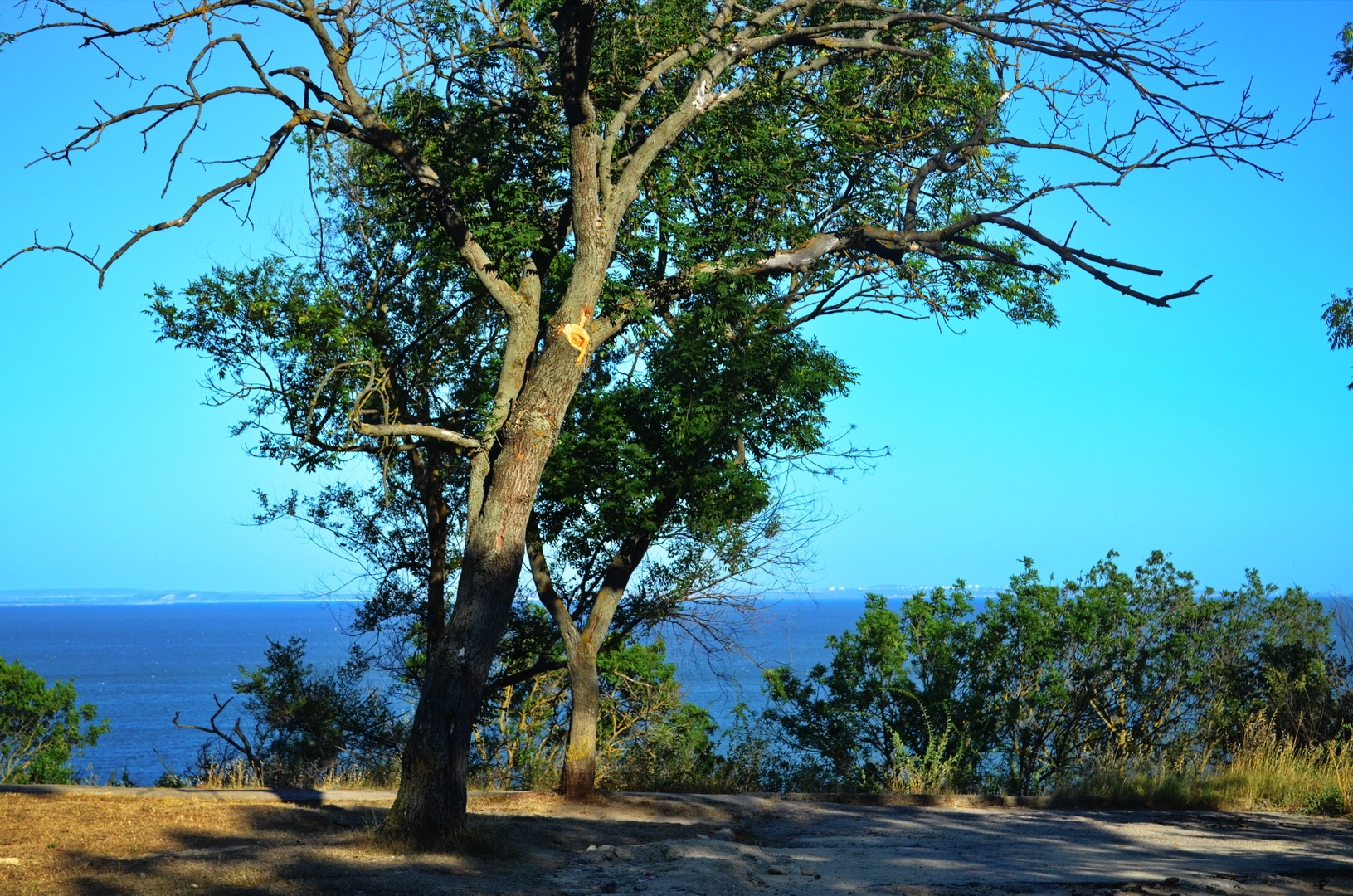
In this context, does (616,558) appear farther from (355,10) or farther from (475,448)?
(355,10)

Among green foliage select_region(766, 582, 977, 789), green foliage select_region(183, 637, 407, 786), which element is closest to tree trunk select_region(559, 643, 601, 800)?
green foliage select_region(183, 637, 407, 786)

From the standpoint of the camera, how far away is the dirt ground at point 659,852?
5117 millimetres

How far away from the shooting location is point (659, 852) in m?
5.95

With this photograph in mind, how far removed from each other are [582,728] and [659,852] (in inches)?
132

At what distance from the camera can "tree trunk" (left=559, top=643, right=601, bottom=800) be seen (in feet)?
29.2

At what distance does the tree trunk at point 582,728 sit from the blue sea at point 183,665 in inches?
80.5

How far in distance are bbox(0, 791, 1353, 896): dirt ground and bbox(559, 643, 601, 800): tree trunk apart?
519 millimetres

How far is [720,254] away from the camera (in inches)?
387

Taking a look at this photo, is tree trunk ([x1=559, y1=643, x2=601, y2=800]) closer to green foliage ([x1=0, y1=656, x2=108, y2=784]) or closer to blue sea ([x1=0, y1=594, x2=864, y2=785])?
blue sea ([x1=0, y1=594, x2=864, y2=785])

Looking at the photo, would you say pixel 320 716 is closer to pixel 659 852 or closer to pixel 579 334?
pixel 579 334

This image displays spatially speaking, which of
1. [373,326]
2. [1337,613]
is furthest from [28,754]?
[1337,613]

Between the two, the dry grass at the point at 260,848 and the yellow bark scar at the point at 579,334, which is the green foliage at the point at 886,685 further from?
the yellow bark scar at the point at 579,334

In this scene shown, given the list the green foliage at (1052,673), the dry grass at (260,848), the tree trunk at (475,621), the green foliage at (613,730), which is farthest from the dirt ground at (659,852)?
the green foliage at (1052,673)

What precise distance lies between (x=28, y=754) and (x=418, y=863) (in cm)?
2020
